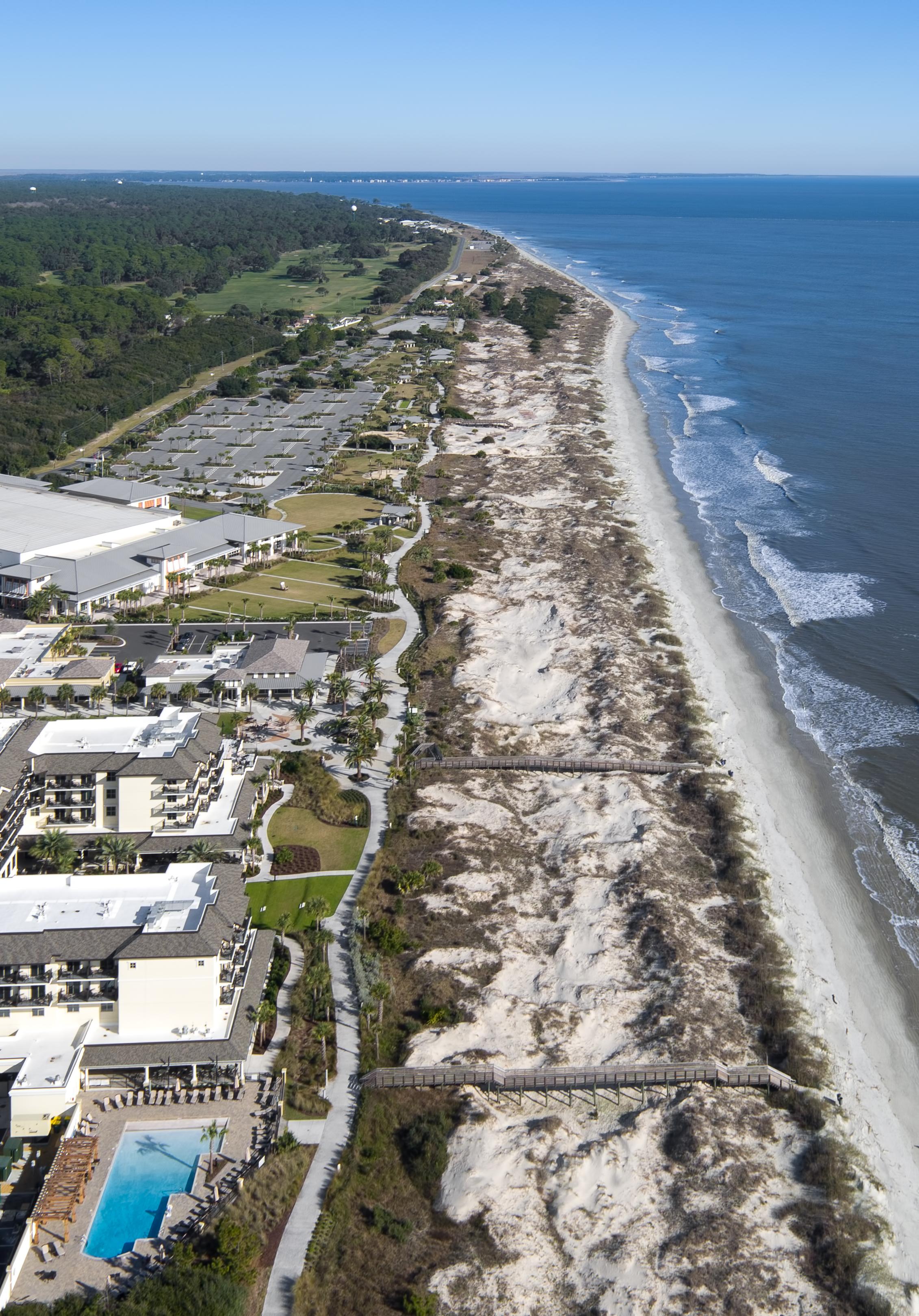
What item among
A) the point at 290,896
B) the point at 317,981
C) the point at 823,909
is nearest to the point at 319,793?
the point at 290,896

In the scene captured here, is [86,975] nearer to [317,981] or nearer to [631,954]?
[317,981]

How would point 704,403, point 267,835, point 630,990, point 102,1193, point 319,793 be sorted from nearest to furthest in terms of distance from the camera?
point 102,1193 < point 630,990 < point 267,835 < point 319,793 < point 704,403

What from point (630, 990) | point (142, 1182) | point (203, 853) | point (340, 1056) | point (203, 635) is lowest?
point (142, 1182)

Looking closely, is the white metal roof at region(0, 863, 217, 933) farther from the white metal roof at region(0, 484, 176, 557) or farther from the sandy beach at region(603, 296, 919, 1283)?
the white metal roof at region(0, 484, 176, 557)

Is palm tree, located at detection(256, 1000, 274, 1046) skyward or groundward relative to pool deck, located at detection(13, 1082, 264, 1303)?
skyward

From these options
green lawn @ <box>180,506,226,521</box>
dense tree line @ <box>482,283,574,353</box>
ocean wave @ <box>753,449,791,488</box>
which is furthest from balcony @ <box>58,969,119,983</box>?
dense tree line @ <box>482,283,574,353</box>

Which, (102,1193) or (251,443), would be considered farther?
(251,443)

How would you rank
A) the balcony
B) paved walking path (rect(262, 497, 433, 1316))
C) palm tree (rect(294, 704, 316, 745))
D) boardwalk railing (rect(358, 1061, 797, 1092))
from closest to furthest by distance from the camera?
paved walking path (rect(262, 497, 433, 1316)) < the balcony < boardwalk railing (rect(358, 1061, 797, 1092)) < palm tree (rect(294, 704, 316, 745))
